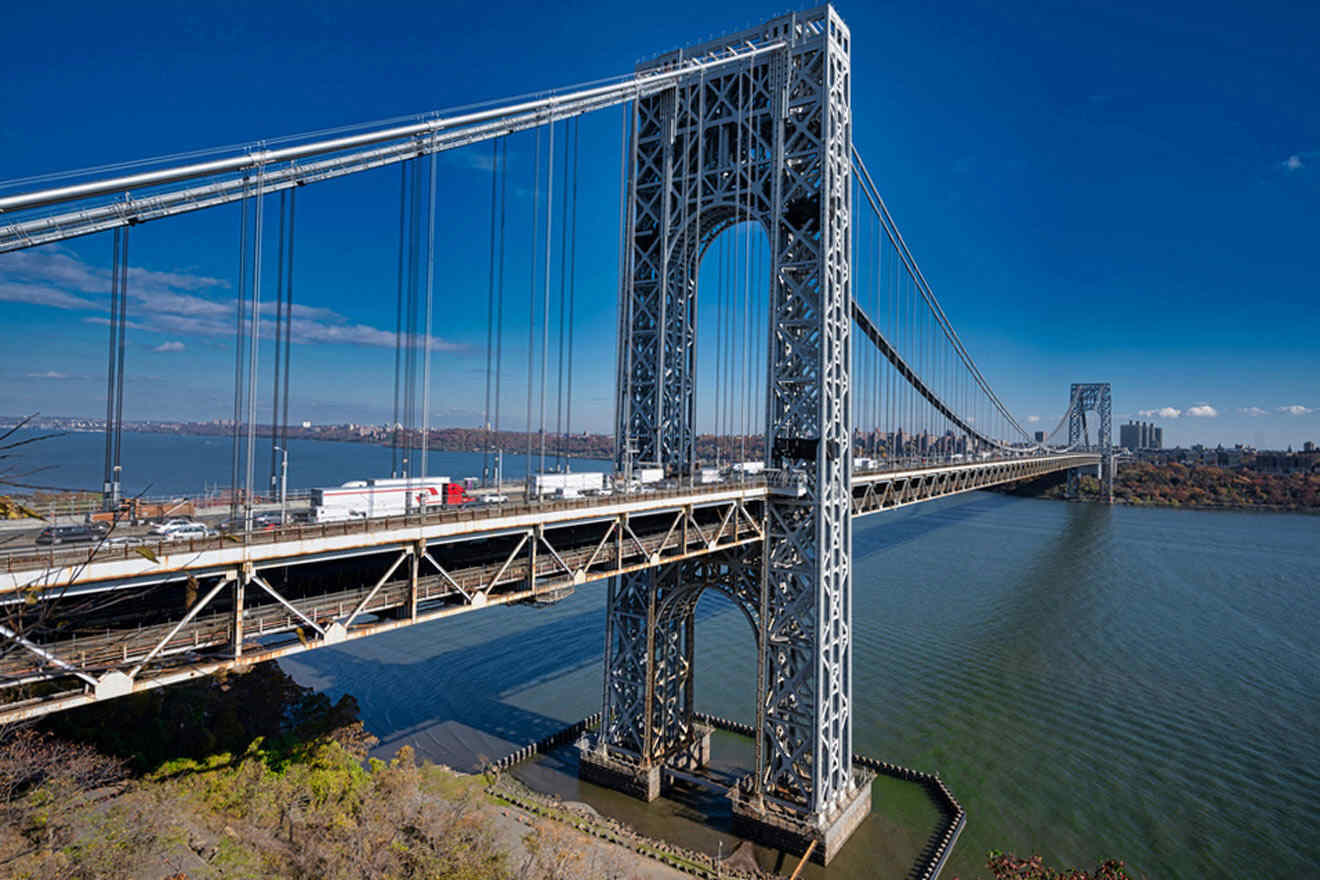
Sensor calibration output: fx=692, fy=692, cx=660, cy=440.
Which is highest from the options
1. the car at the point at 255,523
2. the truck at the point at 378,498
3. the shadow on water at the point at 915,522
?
the truck at the point at 378,498

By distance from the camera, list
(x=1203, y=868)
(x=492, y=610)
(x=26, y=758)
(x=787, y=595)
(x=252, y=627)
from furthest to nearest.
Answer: (x=492, y=610) → (x=787, y=595) → (x=1203, y=868) → (x=26, y=758) → (x=252, y=627)

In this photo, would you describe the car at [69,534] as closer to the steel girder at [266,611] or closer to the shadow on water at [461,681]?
the steel girder at [266,611]

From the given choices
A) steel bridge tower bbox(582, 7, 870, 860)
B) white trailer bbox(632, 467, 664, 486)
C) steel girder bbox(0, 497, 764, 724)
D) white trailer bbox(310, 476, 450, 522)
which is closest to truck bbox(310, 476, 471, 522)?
white trailer bbox(310, 476, 450, 522)

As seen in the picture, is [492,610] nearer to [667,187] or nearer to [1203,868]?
[667,187]

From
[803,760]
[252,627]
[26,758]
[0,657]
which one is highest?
[0,657]

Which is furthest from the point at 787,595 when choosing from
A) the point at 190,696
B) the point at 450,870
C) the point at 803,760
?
the point at 190,696

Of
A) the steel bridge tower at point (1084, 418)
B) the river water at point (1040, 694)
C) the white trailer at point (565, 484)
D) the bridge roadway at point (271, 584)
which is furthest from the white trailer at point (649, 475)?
the steel bridge tower at point (1084, 418)
